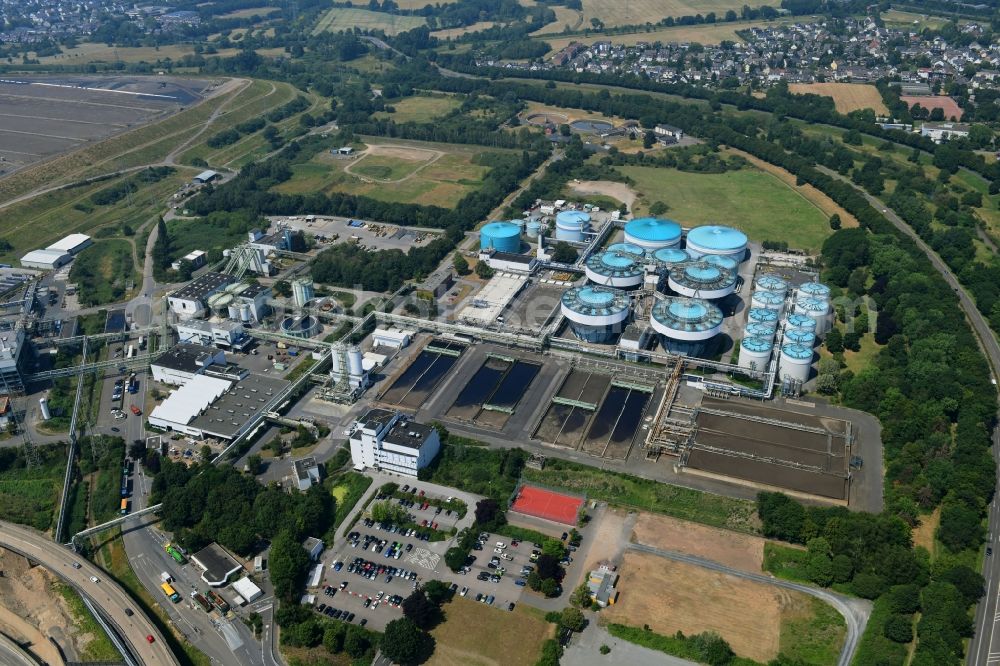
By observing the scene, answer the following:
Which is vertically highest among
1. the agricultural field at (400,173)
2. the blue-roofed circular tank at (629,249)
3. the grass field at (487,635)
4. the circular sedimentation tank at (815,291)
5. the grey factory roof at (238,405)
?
the blue-roofed circular tank at (629,249)

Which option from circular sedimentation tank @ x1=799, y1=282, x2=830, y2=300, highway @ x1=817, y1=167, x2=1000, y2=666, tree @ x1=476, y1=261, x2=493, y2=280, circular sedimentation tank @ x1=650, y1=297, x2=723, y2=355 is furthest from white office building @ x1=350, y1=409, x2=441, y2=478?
circular sedimentation tank @ x1=799, y1=282, x2=830, y2=300

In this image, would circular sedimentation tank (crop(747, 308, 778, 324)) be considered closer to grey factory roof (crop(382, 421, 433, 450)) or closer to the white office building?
the white office building

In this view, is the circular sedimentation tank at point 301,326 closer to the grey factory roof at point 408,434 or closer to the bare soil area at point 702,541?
the grey factory roof at point 408,434

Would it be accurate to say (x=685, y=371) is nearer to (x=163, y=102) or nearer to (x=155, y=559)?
(x=155, y=559)

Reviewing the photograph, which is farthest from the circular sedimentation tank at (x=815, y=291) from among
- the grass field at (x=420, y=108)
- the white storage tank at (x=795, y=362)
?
the grass field at (x=420, y=108)

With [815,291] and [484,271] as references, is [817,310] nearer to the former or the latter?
[815,291]

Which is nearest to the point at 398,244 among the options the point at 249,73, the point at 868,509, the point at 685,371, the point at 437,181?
the point at 437,181
